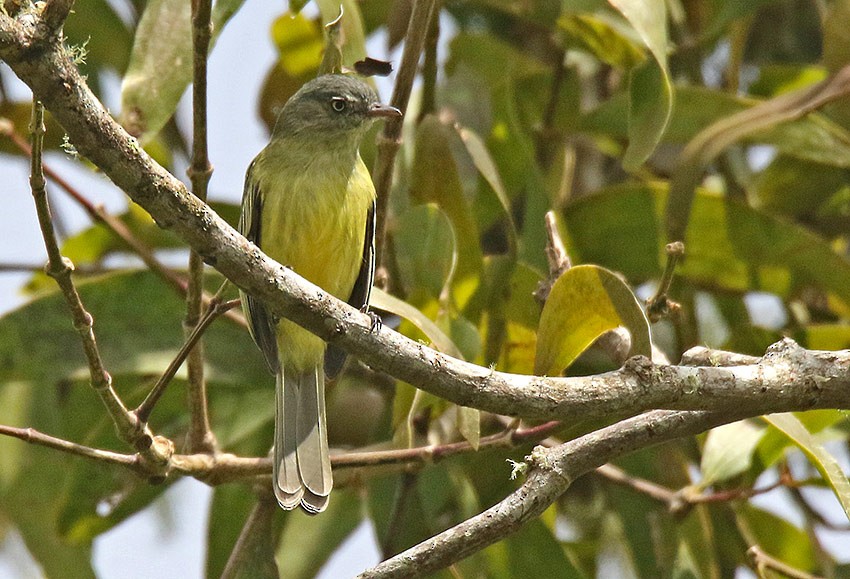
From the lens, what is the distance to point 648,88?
10.4 ft

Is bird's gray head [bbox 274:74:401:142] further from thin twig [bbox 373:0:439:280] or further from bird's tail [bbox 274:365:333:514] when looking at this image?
bird's tail [bbox 274:365:333:514]

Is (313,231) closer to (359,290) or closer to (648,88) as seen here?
(359,290)

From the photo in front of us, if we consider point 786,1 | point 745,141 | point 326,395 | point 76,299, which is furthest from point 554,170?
point 76,299

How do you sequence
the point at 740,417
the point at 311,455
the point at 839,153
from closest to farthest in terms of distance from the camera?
1. the point at 740,417
2. the point at 311,455
3. the point at 839,153

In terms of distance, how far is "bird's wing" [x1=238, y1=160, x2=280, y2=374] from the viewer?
128 inches

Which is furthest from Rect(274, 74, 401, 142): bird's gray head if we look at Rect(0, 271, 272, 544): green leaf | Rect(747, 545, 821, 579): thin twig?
Rect(747, 545, 821, 579): thin twig

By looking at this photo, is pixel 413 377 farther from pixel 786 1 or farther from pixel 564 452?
pixel 786 1

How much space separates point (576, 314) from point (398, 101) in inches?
34.3

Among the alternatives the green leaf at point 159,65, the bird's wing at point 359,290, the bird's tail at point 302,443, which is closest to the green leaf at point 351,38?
the green leaf at point 159,65

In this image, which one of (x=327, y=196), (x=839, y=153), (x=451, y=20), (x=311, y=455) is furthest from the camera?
(x=451, y=20)

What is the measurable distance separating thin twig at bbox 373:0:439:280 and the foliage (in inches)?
6.3

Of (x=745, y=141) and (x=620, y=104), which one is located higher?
(x=620, y=104)

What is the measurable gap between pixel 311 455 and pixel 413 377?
2.57ft

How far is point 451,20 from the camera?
505cm
